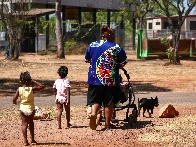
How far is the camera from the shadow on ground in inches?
734

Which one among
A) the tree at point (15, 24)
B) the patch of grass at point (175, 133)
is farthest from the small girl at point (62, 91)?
the tree at point (15, 24)

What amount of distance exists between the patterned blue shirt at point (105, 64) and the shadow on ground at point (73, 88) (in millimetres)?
7973

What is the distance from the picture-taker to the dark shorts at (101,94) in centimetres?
1026

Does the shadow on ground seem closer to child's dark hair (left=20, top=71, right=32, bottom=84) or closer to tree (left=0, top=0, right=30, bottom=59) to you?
child's dark hair (left=20, top=71, right=32, bottom=84)

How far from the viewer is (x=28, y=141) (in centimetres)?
924

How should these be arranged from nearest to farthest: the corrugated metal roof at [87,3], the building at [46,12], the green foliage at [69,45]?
the green foliage at [69,45] < the building at [46,12] < the corrugated metal roof at [87,3]

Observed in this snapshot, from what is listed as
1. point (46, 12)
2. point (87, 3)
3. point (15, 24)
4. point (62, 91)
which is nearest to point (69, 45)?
point (46, 12)

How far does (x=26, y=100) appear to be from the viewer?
29.5ft

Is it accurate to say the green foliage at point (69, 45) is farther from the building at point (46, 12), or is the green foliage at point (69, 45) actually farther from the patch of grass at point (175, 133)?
the patch of grass at point (175, 133)

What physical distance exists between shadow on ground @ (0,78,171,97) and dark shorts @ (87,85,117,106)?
25.8 ft

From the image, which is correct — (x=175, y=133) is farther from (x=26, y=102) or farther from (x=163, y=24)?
(x=163, y=24)

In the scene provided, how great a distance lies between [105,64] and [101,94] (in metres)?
0.51

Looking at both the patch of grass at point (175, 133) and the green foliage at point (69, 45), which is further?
Result: the green foliage at point (69, 45)

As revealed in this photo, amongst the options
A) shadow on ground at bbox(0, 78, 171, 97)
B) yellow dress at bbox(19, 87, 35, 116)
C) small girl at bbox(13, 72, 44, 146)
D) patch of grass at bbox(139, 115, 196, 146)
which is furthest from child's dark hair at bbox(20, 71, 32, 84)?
shadow on ground at bbox(0, 78, 171, 97)
